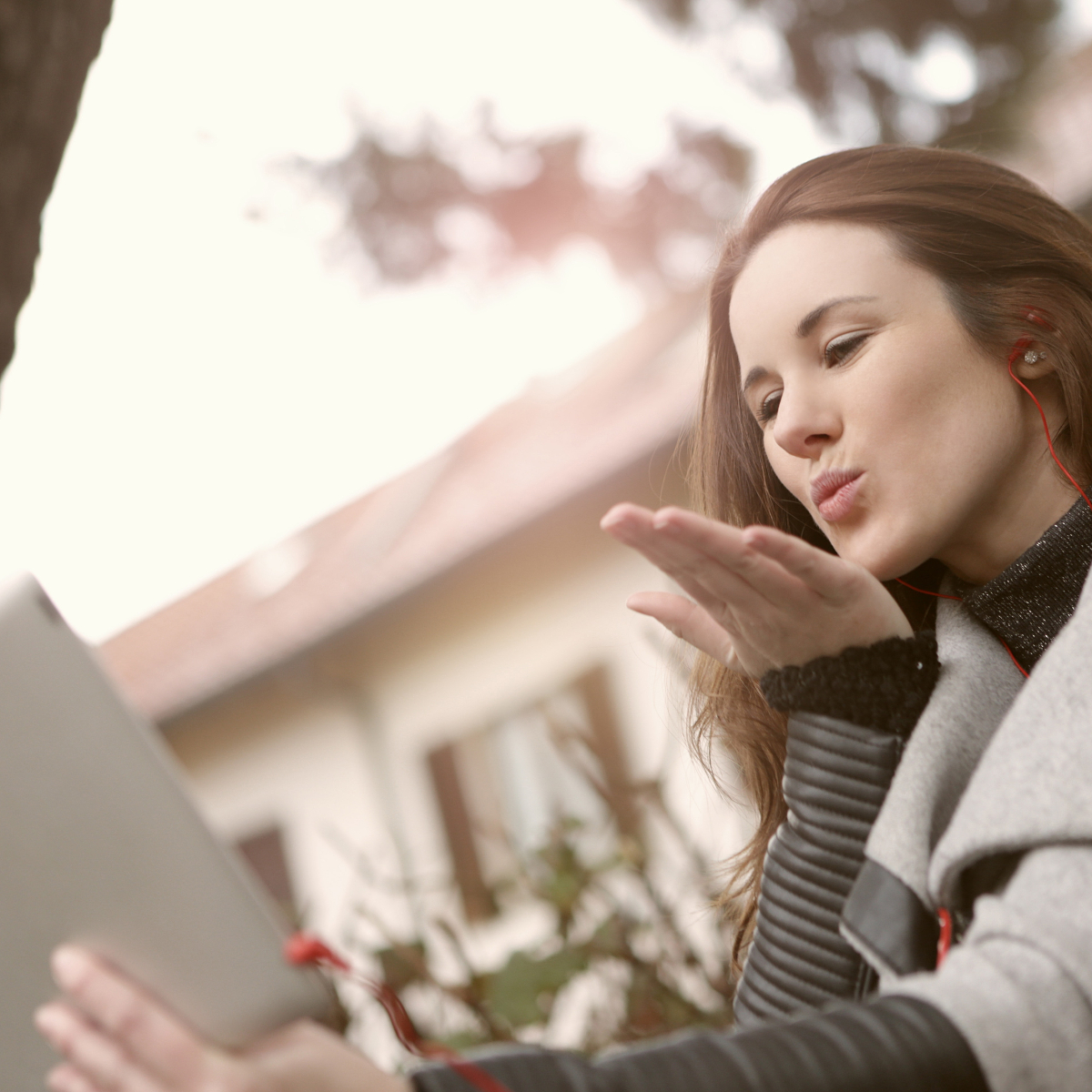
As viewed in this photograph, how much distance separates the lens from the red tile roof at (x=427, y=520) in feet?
24.9

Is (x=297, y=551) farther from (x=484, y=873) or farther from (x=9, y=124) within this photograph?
(x=9, y=124)

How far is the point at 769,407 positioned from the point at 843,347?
198 millimetres

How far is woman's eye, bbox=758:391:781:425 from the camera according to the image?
1.78 m

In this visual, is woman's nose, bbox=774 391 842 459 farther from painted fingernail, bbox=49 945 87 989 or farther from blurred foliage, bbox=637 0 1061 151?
blurred foliage, bbox=637 0 1061 151

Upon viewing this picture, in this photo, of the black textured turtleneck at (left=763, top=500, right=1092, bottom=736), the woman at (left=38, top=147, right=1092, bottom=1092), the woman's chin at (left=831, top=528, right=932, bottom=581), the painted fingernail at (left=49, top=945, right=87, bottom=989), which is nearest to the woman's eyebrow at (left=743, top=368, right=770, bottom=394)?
the woman at (left=38, top=147, right=1092, bottom=1092)

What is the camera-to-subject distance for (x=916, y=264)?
1.67 meters

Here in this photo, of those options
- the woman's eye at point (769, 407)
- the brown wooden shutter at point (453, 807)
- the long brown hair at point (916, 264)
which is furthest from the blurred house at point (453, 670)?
the woman's eye at point (769, 407)

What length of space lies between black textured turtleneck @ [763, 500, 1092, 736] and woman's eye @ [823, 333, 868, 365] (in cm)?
36

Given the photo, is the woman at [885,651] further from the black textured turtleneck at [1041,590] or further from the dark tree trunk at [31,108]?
the dark tree trunk at [31,108]

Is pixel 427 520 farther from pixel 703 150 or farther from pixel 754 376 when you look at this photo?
pixel 754 376

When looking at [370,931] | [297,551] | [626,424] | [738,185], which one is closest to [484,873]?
[370,931]

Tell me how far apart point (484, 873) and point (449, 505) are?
3250mm

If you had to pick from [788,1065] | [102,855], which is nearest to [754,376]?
[788,1065]

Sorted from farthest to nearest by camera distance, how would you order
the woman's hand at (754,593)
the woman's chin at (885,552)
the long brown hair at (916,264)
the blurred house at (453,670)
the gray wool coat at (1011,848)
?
the blurred house at (453,670)
the long brown hair at (916,264)
the woman's chin at (885,552)
the woman's hand at (754,593)
the gray wool coat at (1011,848)
